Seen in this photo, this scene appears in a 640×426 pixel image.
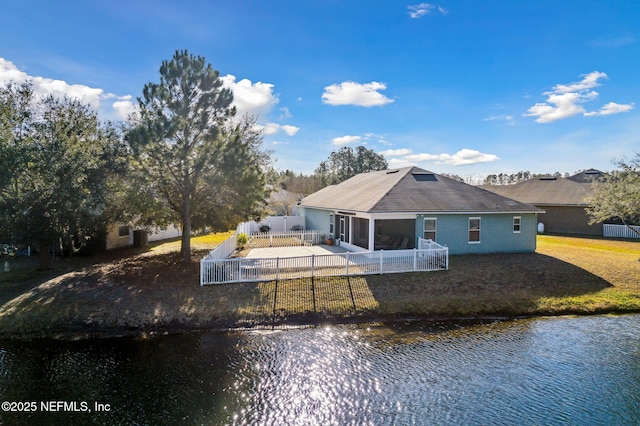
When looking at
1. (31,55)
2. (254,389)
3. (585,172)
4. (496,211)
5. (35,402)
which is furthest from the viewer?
(585,172)

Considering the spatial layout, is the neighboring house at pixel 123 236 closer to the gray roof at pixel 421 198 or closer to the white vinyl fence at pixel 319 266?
the white vinyl fence at pixel 319 266

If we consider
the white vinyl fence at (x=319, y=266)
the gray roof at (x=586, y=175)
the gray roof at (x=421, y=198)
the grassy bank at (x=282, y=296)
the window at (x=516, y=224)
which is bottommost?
the grassy bank at (x=282, y=296)

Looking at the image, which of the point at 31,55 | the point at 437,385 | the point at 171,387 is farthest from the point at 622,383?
the point at 31,55

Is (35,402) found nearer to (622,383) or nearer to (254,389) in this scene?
(254,389)

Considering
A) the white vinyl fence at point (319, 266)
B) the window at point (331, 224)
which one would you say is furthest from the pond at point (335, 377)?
the window at point (331, 224)

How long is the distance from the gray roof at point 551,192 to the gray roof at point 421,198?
→ 14.5 metres

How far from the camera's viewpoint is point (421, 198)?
771 inches

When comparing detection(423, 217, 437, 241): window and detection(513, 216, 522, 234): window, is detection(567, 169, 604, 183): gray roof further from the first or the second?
detection(423, 217, 437, 241): window

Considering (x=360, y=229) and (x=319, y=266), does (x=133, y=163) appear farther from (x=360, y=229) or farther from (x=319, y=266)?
(x=360, y=229)

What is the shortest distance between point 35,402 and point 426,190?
63.5 ft

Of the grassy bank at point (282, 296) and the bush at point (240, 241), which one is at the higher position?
the bush at point (240, 241)

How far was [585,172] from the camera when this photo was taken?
3706 cm

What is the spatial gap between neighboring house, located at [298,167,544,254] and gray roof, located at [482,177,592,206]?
47.1 feet

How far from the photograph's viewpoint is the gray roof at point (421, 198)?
18422 mm
